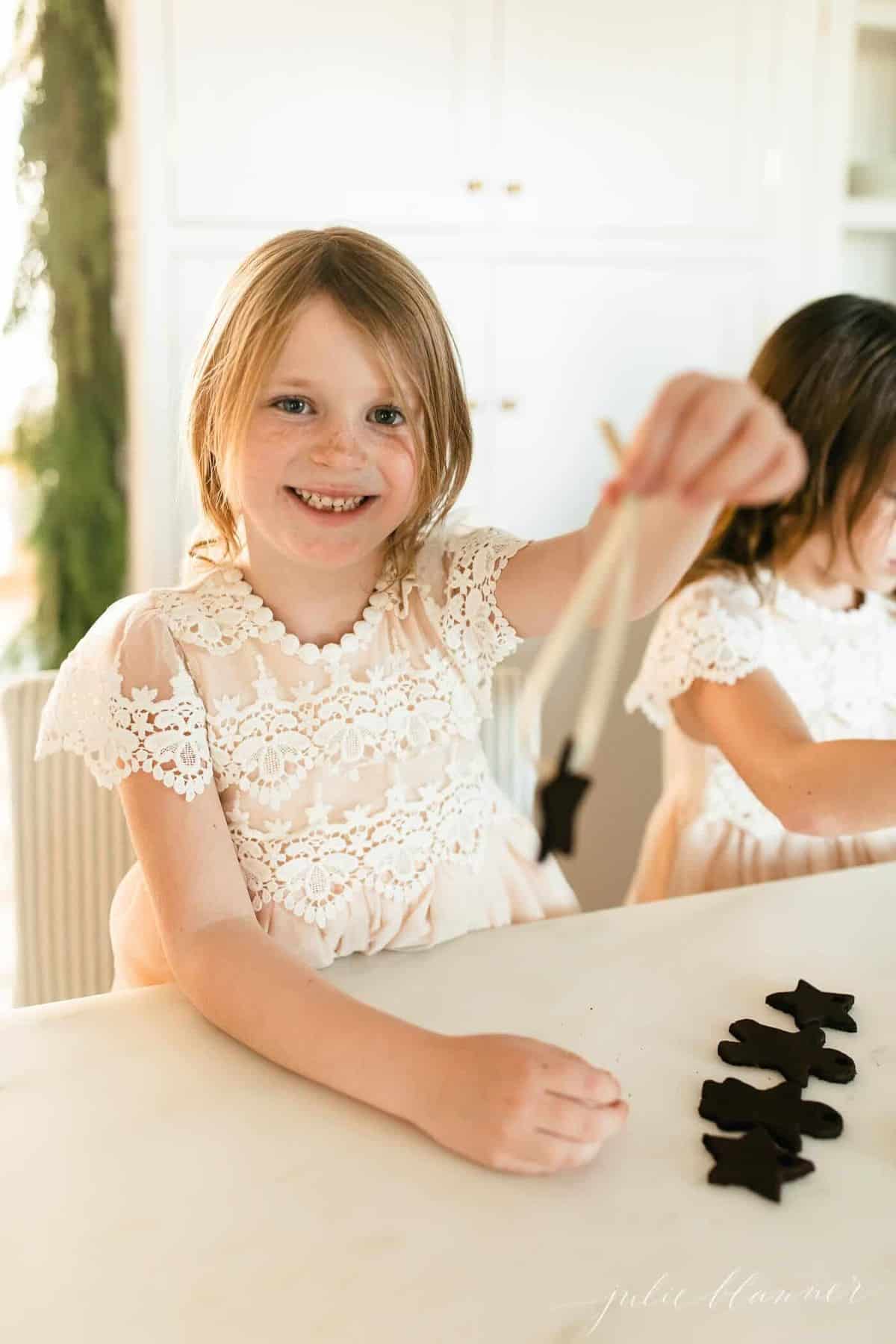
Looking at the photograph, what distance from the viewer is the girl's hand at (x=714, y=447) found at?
0.43 m

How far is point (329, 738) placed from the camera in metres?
1.11

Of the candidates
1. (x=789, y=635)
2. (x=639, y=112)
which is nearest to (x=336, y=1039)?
(x=789, y=635)

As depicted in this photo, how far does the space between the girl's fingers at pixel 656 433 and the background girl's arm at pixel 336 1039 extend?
43cm

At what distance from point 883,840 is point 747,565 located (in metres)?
0.35

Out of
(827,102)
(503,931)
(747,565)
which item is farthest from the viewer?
(827,102)

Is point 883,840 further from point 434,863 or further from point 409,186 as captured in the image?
point 409,186

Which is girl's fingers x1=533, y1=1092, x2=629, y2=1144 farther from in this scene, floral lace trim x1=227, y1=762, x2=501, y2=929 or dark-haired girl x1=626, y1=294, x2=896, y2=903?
dark-haired girl x1=626, y1=294, x2=896, y2=903

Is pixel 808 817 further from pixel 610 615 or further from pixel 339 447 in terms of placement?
pixel 610 615

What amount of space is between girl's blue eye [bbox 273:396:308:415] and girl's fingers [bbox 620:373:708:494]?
1.96 feet

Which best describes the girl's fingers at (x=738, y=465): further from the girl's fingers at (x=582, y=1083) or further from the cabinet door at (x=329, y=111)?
the cabinet door at (x=329, y=111)

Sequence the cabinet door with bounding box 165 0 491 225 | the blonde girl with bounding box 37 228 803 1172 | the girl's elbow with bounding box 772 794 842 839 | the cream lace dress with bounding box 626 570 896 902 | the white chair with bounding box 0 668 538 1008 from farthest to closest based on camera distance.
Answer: the cabinet door with bounding box 165 0 491 225
the cream lace dress with bounding box 626 570 896 902
the white chair with bounding box 0 668 538 1008
the girl's elbow with bounding box 772 794 842 839
the blonde girl with bounding box 37 228 803 1172

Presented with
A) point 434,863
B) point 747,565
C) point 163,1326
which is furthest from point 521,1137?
point 747,565
